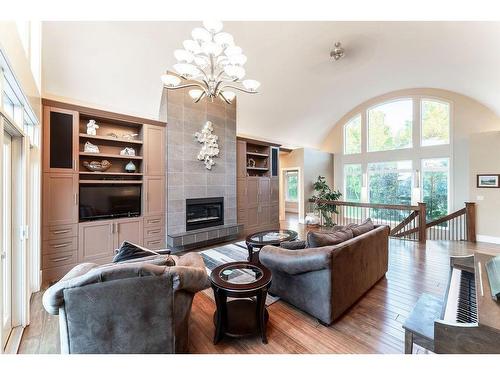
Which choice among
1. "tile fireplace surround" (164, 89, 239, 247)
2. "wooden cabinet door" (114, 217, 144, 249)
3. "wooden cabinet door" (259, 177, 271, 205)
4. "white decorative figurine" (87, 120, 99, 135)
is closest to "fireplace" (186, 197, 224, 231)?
"tile fireplace surround" (164, 89, 239, 247)

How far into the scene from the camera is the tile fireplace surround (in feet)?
13.6

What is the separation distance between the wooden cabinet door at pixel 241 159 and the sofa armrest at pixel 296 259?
3.26 m

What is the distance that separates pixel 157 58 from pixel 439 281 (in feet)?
18.8

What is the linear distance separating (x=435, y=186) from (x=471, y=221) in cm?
162

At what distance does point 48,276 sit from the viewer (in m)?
3.03

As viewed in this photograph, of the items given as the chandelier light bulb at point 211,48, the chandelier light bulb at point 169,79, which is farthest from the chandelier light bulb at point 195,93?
the chandelier light bulb at point 211,48

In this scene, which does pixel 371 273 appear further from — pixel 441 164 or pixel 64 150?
pixel 441 164

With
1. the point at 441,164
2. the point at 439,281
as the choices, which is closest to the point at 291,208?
the point at 441,164

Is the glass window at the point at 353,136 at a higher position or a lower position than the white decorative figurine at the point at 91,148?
higher

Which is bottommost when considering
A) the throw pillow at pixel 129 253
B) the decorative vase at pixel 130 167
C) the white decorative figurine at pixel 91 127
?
the throw pillow at pixel 129 253

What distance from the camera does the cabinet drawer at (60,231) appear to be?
300cm

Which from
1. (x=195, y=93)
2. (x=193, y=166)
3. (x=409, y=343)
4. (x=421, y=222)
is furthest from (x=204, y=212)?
(x=421, y=222)

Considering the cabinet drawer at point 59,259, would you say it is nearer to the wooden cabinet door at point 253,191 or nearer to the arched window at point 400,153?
the wooden cabinet door at point 253,191

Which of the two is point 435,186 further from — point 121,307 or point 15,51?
point 15,51
